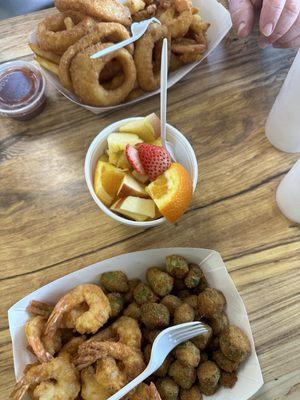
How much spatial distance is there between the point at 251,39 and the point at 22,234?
85 centimetres

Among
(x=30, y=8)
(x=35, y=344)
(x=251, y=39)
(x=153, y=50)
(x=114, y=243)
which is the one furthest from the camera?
(x=30, y=8)

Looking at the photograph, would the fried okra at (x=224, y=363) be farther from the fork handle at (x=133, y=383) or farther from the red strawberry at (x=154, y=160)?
the red strawberry at (x=154, y=160)

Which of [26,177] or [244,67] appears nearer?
[26,177]

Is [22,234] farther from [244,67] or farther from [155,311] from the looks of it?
[244,67]

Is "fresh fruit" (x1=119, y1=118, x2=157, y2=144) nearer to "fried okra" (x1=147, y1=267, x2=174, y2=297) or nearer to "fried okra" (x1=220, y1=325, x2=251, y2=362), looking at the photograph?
"fried okra" (x1=147, y1=267, x2=174, y2=297)

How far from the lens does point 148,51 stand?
40.7 inches

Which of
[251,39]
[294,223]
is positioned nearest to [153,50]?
[251,39]

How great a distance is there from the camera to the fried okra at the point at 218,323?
0.82 meters

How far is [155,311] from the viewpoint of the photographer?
31.8 inches

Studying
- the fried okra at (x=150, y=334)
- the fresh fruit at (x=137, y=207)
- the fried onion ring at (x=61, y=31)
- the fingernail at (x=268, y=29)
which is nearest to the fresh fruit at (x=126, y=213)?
the fresh fruit at (x=137, y=207)

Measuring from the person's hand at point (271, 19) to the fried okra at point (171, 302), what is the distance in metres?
0.68

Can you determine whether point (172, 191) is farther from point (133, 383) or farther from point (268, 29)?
point (268, 29)

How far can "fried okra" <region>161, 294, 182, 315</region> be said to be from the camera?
0.84 metres

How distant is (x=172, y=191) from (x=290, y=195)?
11.6 inches
